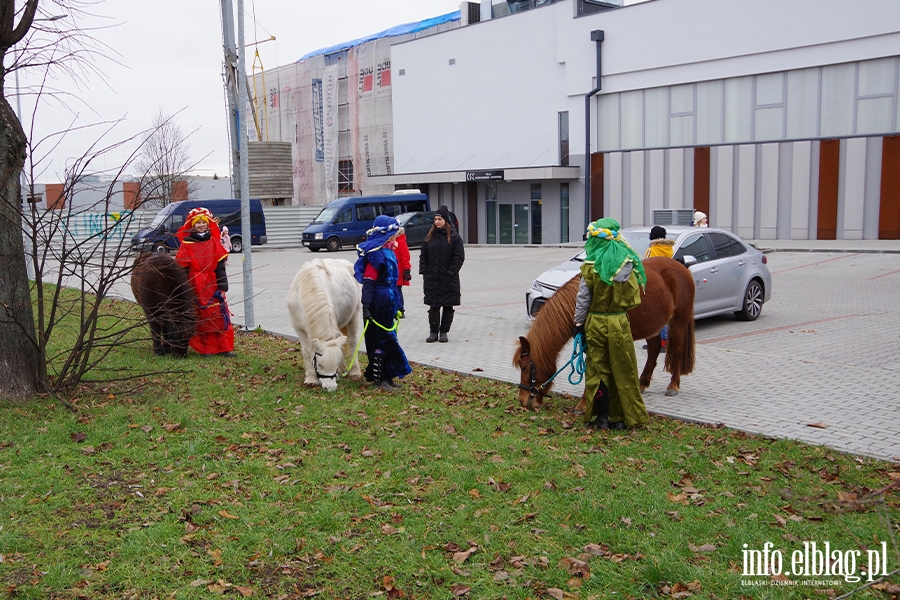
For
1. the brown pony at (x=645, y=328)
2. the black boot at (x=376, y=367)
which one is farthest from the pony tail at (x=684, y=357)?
the black boot at (x=376, y=367)

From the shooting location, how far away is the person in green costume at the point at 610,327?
21.2ft

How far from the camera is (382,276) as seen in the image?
8148 mm

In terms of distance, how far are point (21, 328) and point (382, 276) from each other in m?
3.33

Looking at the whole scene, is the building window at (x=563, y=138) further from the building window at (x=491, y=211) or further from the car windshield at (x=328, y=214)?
the car windshield at (x=328, y=214)

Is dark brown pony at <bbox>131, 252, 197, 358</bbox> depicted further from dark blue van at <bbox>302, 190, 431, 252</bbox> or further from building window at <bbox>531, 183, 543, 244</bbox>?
building window at <bbox>531, 183, 543, 244</bbox>

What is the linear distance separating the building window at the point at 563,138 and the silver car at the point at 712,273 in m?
25.8

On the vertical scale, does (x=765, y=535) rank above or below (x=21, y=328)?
below

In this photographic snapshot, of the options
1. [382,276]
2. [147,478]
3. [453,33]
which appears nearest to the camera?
[147,478]

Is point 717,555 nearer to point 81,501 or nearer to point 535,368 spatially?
point 535,368

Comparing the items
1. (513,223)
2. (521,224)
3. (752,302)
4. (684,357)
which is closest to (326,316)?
(684,357)

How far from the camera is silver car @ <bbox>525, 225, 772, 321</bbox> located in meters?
12.2

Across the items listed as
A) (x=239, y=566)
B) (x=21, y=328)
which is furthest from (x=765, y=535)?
(x=21, y=328)

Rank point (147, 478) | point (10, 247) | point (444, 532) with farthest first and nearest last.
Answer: point (10, 247) < point (147, 478) < point (444, 532)

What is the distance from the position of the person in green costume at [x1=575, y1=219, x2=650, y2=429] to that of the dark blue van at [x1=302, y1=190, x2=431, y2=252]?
28.2 metres
